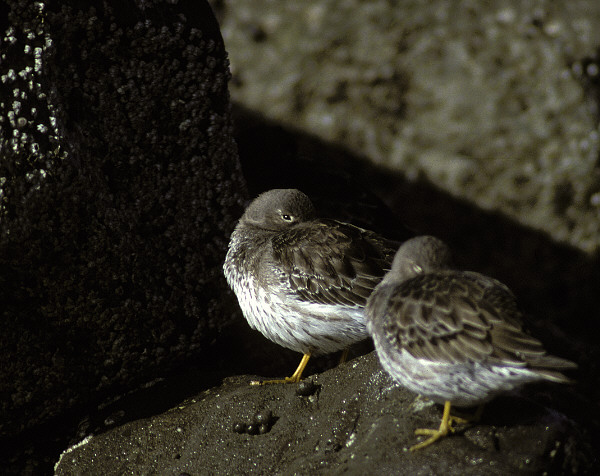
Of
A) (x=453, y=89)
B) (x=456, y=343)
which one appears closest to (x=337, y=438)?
(x=456, y=343)

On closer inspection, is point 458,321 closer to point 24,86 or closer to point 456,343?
point 456,343

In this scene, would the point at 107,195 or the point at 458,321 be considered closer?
the point at 458,321

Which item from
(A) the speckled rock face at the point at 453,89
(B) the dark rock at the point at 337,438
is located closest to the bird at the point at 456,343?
(B) the dark rock at the point at 337,438

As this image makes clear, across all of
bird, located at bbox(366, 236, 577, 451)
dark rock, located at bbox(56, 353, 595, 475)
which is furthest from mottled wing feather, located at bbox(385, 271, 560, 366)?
dark rock, located at bbox(56, 353, 595, 475)

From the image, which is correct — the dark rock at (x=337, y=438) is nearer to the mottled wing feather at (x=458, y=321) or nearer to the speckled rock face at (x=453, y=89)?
the mottled wing feather at (x=458, y=321)

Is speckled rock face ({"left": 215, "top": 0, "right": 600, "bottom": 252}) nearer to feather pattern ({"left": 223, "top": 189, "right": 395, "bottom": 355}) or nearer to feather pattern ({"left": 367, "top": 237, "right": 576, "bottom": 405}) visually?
feather pattern ({"left": 223, "top": 189, "right": 395, "bottom": 355})

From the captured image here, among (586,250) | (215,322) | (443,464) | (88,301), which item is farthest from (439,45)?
(443,464)
